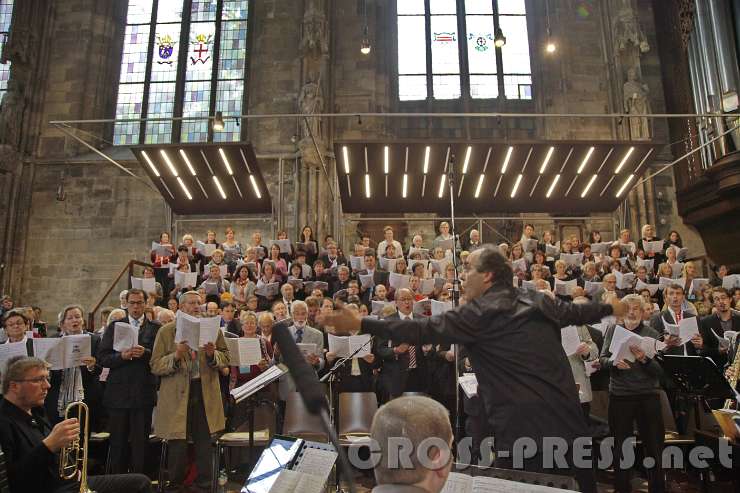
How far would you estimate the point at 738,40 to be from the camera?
12.5 meters

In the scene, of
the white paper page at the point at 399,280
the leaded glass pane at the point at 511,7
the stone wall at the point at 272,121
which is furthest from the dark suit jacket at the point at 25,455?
the leaded glass pane at the point at 511,7

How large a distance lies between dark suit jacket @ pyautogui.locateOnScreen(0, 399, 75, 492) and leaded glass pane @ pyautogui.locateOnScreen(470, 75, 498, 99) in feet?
46.9

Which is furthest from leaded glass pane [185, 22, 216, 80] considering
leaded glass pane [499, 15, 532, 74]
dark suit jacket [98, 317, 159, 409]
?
dark suit jacket [98, 317, 159, 409]

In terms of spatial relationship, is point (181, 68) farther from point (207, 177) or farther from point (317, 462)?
point (317, 462)

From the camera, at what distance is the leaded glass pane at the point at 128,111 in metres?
15.7

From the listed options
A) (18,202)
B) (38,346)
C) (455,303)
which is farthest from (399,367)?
(18,202)

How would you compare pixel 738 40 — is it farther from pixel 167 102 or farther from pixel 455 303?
pixel 167 102

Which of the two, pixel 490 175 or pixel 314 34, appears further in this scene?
pixel 314 34

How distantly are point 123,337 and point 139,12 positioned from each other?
46.7 feet

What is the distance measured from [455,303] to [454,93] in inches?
471

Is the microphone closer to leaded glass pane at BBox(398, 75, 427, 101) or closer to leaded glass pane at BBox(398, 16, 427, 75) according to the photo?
leaded glass pane at BBox(398, 75, 427, 101)

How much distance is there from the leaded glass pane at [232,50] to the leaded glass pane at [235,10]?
18 centimetres

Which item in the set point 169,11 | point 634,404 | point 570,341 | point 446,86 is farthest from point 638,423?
point 169,11

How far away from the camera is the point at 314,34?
14.7m
